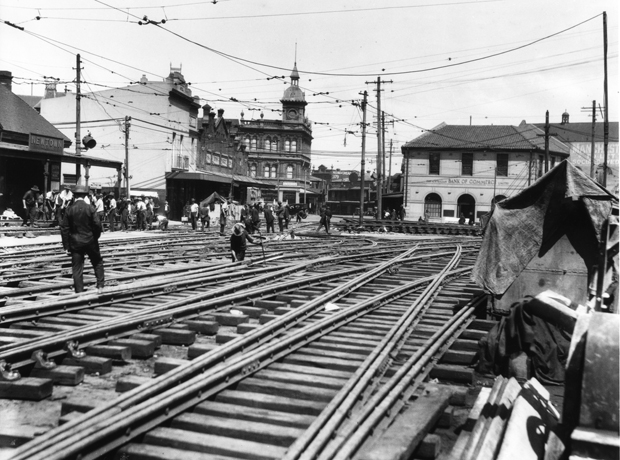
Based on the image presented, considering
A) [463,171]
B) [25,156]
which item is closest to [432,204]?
[463,171]

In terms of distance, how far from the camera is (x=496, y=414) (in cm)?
394

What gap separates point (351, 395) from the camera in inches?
187

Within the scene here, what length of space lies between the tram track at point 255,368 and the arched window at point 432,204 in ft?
157

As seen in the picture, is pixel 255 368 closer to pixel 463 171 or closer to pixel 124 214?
pixel 124 214

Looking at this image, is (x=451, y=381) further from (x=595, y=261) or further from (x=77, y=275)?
(x=77, y=275)

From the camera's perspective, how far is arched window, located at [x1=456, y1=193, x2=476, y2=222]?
57.0 metres

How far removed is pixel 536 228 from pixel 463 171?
167 ft

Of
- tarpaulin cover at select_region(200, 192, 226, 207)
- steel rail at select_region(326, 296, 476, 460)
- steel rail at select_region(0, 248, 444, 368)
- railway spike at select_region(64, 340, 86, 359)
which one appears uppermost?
tarpaulin cover at select_region(200, 192, 226, 207)

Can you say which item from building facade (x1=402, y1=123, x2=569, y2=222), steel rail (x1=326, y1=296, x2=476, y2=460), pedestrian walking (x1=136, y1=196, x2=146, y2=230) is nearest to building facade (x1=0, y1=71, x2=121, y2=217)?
pedestrian walking (x1=136, y1=196, x2=146, y2=230)

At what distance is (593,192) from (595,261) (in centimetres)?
92

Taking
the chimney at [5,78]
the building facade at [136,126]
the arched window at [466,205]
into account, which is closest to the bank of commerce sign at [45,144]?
the chimney at [5,78]

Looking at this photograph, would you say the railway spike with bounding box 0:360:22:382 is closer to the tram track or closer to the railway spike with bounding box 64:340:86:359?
the tram track

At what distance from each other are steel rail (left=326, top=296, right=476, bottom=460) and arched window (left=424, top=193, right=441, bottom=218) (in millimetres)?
51666

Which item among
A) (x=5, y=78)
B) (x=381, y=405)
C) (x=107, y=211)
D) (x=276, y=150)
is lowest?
(x=381, y=405)
